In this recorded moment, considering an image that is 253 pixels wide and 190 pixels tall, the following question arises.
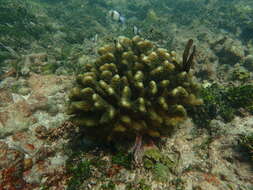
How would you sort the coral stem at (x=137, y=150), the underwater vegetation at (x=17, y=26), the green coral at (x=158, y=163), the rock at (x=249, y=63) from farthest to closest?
the underwater vegetation at (x=17, y=26) → the rock at (x=249, y=63) → the coral stem at (x=137, y=150) → the green coral at (x=158, y=163)

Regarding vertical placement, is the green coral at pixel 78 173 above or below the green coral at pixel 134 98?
below

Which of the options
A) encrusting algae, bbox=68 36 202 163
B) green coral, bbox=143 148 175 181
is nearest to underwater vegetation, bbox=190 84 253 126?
encrusting algae, bbox=68 36 202 163

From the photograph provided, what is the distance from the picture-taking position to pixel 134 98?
3191 mm

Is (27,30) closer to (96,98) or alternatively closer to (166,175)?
(96,98)

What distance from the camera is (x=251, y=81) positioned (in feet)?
17.4

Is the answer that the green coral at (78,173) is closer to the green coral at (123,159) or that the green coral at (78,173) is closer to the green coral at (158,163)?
the green coral at (123,159)

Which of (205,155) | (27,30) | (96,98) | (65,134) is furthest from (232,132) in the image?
(27,30)

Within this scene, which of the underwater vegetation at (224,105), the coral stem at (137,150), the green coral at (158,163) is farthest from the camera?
the underwater vegetation at (224,105)

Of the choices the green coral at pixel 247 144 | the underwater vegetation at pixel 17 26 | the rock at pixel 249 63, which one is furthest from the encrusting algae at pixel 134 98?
the underwater vegetation at pixel 17 26

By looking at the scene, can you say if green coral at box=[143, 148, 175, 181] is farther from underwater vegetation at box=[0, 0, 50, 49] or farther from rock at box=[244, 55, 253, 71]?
underwater vegetation at box=[0, 0, 50, 49]

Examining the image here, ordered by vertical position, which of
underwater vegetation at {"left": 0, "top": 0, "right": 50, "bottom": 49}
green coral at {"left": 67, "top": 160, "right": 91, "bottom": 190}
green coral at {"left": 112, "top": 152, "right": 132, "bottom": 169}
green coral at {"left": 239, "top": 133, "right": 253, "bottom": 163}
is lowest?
underwater vegetation at {"left": 0, "top": 0, "right": 50, "bottom": 49}

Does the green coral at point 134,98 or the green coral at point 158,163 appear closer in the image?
the green coral at point 158,163

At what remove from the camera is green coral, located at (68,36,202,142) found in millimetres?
2930

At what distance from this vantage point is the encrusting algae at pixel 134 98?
2932mm
